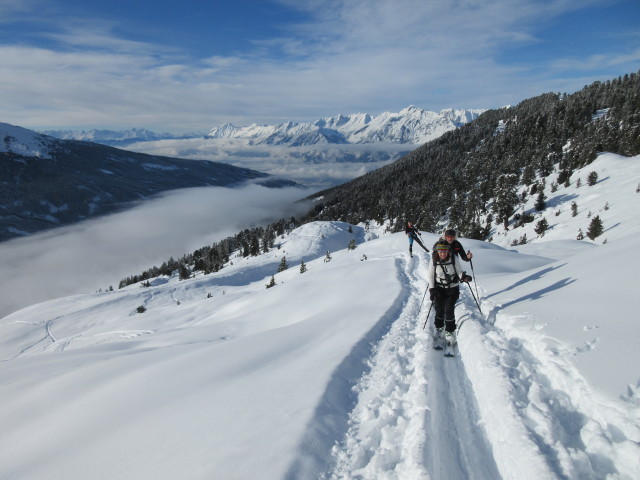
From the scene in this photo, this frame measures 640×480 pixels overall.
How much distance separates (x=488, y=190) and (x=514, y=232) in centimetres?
4358

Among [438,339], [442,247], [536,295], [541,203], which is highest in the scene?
[541,203]

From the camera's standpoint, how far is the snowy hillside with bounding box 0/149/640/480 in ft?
15.1

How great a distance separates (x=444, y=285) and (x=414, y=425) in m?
4.34

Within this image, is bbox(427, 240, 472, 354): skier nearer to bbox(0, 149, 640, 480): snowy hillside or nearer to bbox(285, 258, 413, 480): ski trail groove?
bbox(0, 149, 640, 480): snowy hillside

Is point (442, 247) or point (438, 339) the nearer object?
point (438, 339)

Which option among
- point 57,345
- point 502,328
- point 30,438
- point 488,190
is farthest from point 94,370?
point 488,190

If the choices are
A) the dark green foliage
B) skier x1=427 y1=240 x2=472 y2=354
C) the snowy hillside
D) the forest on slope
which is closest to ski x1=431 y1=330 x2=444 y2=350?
skier x1=427 y1=240 x2=472 y2=354

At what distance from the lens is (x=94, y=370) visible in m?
9.30

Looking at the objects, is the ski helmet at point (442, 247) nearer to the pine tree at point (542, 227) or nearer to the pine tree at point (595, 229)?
the pine tree at point (595, 229)

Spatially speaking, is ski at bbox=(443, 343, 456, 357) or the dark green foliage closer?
ski at bbox=(443, 343, 456, 357)

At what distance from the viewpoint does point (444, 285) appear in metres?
8.93

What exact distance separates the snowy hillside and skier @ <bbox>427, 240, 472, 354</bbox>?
66 cm

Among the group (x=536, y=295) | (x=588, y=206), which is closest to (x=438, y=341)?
(x=536, y=295)

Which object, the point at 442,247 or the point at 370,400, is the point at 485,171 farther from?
the point at 370,400
